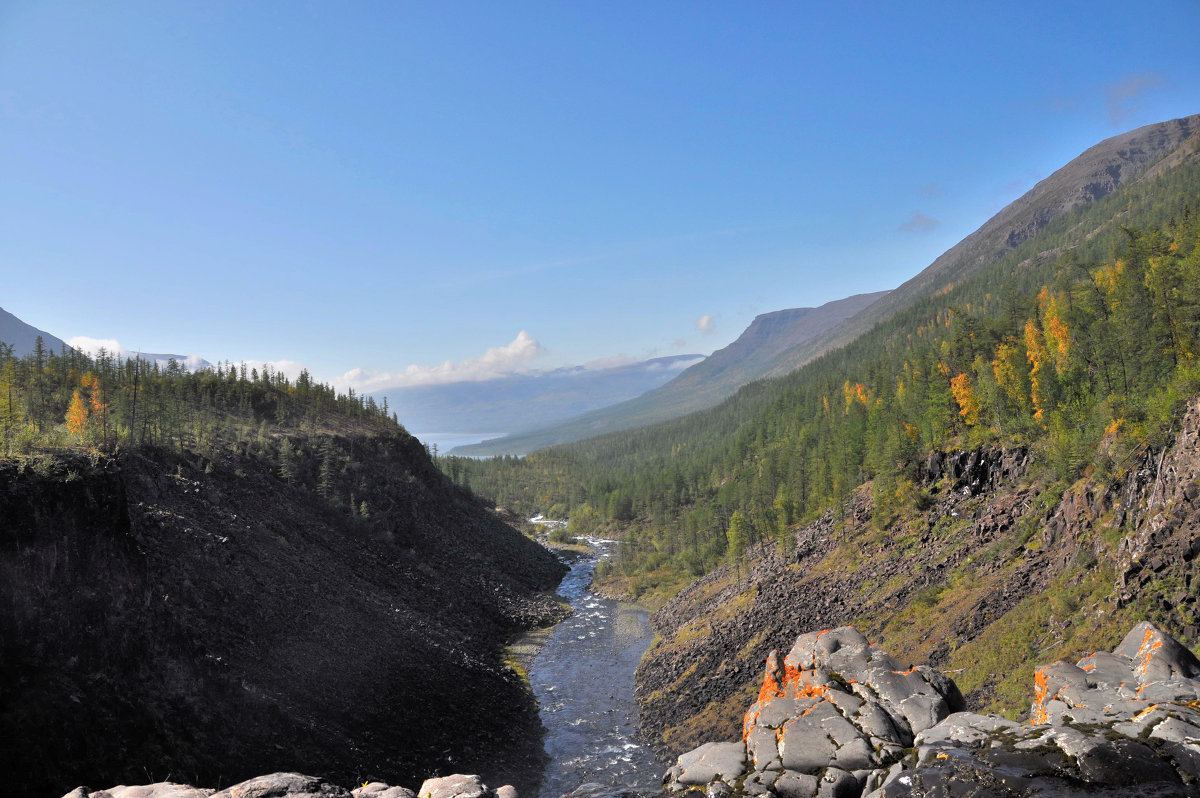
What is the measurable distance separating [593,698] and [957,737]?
42.6 metres

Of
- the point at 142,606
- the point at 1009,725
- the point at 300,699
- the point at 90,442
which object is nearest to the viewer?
the point at 1009,725

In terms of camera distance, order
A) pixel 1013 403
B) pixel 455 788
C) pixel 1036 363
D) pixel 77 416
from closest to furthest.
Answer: pixel 455 788 < pixel 77 416 < pixel 1013 403 < pixel 1036 363

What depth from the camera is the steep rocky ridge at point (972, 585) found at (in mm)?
27344

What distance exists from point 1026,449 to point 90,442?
69527 mm

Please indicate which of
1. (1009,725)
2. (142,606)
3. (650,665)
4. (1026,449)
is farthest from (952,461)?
(142,606)

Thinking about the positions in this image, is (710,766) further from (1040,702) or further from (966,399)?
(966,399)

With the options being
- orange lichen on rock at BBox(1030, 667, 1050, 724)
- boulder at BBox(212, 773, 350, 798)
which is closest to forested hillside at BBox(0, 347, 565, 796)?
boulder at BBox(212, 773, 350, 798)

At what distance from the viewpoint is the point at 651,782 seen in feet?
115

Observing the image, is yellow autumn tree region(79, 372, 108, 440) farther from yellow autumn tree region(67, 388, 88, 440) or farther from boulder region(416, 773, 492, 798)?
boulder region(416, 773, 492, 798)

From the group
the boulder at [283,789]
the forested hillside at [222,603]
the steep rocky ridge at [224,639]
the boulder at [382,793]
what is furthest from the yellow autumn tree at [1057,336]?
the boulder at [283,789]

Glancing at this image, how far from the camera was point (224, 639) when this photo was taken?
32.8 m

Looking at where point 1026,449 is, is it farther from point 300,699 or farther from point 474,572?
point 474,572

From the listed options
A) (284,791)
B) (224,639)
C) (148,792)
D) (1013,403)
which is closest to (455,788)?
(284,791)

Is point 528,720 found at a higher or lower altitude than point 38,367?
lower
